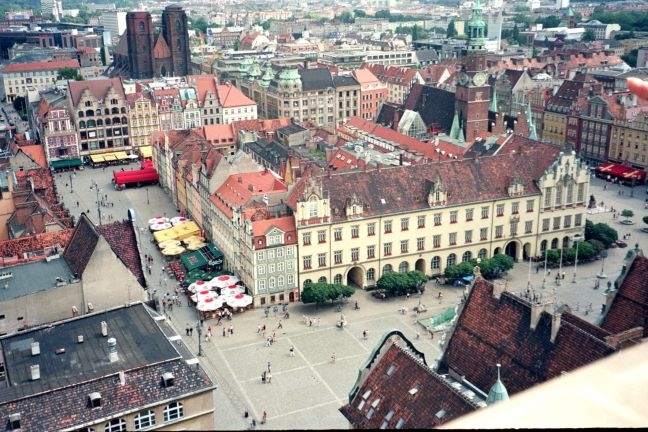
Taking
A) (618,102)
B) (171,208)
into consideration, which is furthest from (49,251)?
(618,102)

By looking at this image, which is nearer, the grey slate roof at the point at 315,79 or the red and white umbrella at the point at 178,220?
the red and white umbrella at the point at 178,220

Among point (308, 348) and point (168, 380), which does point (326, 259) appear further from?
point (168, 380)

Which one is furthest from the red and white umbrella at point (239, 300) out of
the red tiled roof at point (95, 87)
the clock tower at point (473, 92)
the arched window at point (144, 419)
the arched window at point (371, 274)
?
the red tiled roof at point (95, 87)

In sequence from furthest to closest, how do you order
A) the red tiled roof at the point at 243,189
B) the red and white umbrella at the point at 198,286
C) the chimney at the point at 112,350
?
the red tiled roof at the point at 243,189 → the red and white umbrella at the point at 198,286 → the chimney at the point at 112,350

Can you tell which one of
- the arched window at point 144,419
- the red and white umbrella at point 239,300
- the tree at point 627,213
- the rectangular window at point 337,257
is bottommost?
the red and white umbrella at point 239,300

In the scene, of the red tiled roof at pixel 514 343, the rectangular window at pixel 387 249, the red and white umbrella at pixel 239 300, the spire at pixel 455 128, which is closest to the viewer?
the red tiled roof at pixel 514 343

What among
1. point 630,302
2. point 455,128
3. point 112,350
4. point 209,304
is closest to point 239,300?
point 209,304

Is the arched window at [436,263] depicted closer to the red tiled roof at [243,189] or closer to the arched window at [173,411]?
the red tiled roof at [243,189]
